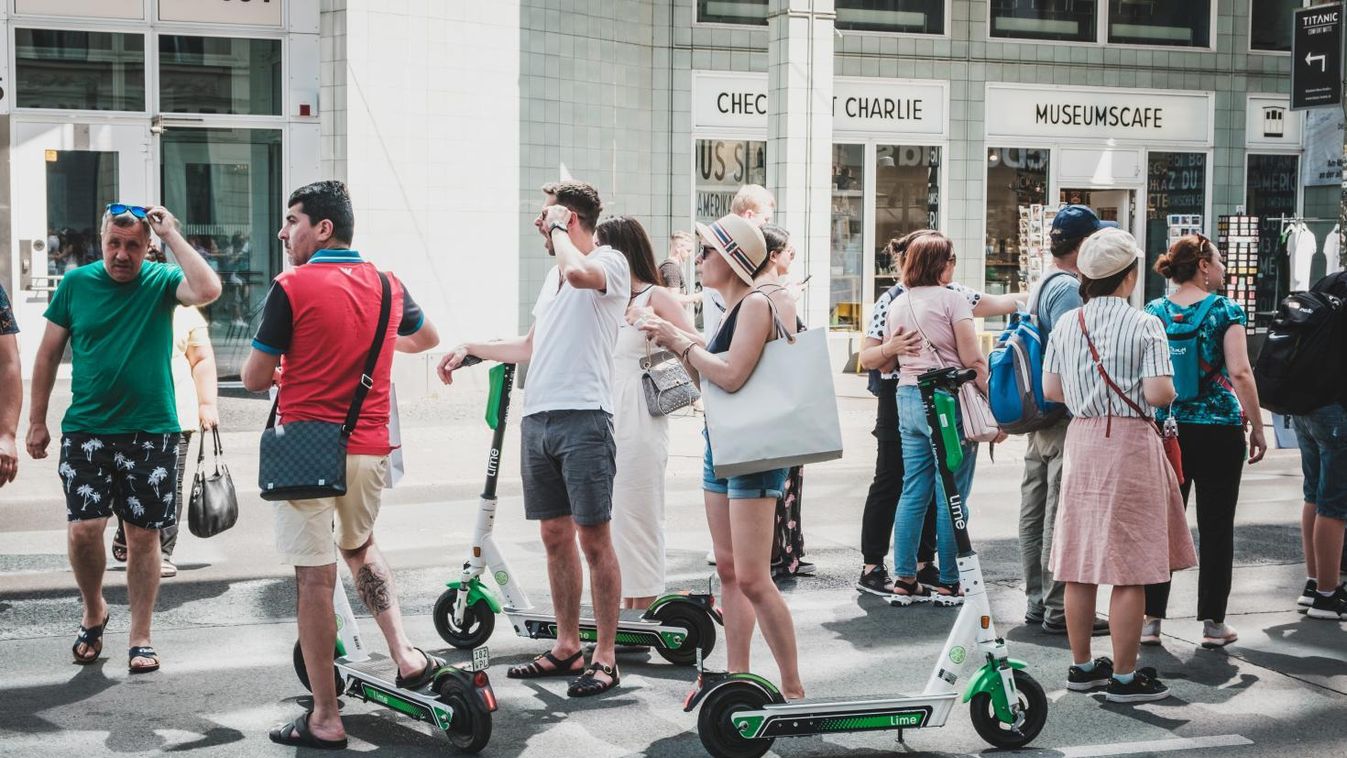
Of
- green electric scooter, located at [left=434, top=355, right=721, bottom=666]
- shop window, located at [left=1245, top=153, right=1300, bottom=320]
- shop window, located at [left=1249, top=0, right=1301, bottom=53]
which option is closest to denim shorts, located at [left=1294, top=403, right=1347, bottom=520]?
green electric scooter, located at [left=434, top=355, right=721, bottom=666]

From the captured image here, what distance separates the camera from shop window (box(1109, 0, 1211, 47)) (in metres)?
21.2

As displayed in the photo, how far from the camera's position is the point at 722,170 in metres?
19.1

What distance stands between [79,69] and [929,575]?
37.1ft

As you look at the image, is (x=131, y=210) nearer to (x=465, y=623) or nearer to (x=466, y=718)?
(x=465, y=623)

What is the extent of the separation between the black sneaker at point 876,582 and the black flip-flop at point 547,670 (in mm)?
2284

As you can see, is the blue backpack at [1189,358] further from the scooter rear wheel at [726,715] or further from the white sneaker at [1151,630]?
the scooter rear wheel at [726,715]

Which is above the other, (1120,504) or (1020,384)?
(1020,384)

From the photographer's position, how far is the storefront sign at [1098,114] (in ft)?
67.3

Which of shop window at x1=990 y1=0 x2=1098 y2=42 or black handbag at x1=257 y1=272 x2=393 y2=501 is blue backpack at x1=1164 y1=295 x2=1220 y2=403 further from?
shop window at x1=990 y1=0 x2=1098 y2=42

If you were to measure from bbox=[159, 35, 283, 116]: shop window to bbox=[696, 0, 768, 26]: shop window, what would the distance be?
5715 mm

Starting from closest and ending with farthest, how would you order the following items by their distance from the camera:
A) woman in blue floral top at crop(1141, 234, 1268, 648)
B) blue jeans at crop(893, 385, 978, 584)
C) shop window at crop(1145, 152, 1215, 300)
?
1. woman in blue floral top at crop(1141, 234, 1268, 648)
2. blue jeans at crop(893, 385, 978, 584)
3. shop window at crop(1145, 152, 1215, 300)

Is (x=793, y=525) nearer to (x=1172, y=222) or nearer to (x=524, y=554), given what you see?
(x=524, y=554)

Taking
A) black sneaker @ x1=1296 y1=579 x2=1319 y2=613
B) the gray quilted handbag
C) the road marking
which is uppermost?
the gray quilted handbag

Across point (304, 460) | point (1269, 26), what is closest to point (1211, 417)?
point (304, 460)
